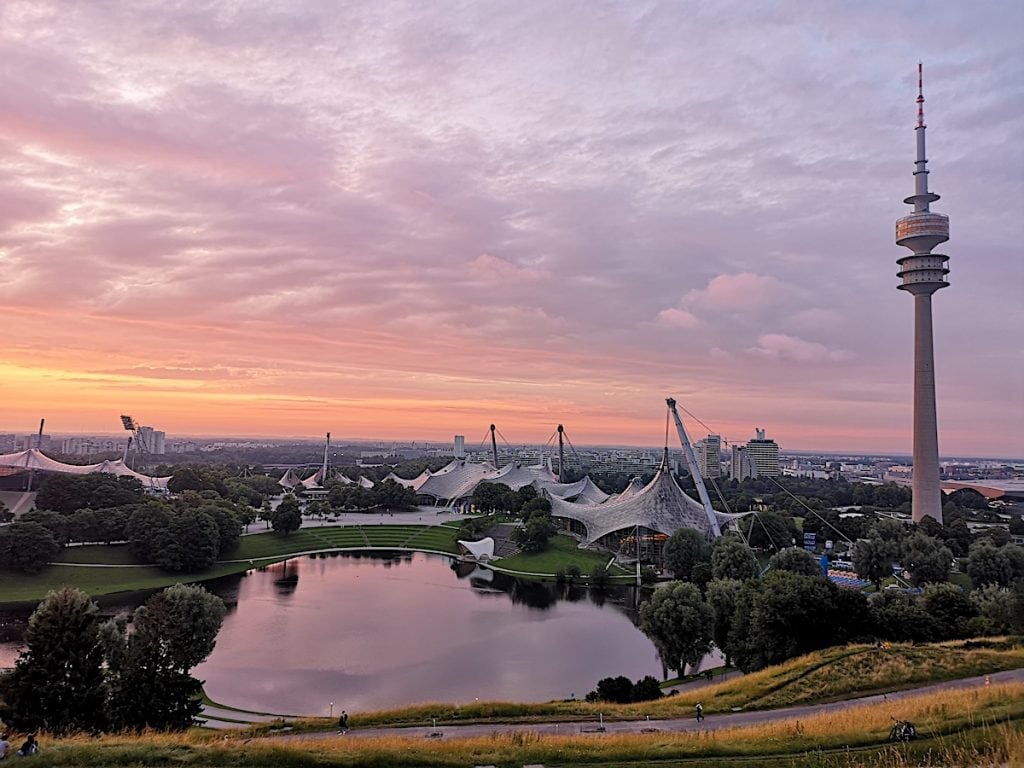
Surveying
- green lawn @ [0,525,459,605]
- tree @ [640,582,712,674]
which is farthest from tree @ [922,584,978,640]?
green lawn @ [0,525,459,605]

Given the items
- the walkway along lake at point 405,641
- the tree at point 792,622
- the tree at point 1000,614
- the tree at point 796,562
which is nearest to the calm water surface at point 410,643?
the walkway along lake at point 405,641

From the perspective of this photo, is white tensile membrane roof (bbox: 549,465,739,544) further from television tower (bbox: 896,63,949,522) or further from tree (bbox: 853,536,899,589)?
television tower (bbox: 896,63,949,522)

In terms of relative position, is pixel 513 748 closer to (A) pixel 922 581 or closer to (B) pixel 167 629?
(B) pixel 167 629

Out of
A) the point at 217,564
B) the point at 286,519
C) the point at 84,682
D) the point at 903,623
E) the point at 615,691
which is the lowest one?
the point at 217,564

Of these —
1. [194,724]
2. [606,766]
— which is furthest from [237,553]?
[606,766]

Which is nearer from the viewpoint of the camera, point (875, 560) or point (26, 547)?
point (26, 547)

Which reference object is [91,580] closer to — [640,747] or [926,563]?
[640,747]

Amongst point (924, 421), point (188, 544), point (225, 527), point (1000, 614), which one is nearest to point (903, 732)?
point (1000, 614)
